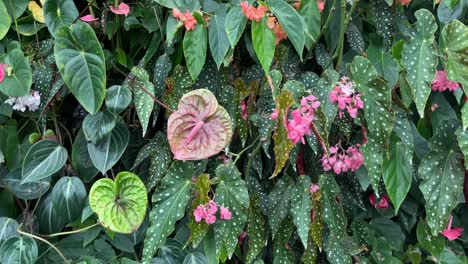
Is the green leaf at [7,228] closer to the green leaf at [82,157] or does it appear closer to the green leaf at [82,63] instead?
the green leaf at [82,157]

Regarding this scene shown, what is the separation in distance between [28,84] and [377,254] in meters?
0.90

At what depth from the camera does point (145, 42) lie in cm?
127

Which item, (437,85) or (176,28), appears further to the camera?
(437,85)

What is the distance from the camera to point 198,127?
1.08 metres

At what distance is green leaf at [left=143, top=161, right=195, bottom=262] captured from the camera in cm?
114

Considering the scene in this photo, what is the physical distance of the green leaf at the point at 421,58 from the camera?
1.10 metres

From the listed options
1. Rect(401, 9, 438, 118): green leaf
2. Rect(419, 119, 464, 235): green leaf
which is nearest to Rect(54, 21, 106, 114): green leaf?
Rect(401, 9, 438, 118): green leaf

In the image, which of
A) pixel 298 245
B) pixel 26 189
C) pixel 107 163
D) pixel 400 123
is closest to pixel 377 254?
pixel 298 245

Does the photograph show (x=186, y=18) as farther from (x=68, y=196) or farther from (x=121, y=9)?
(x=68, y=196)

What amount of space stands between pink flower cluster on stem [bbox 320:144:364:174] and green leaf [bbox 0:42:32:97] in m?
0.63

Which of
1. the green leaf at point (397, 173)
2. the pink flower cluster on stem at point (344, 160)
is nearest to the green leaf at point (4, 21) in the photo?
the pink flower cluster on stem at point (344, 160)

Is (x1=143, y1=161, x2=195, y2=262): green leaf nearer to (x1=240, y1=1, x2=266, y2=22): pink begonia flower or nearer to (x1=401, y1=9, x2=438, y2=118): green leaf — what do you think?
(x1=240, y1=1, x2=266, y2=22): pink begonia flower

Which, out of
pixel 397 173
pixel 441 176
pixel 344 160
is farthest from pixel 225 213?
pixel 441 176

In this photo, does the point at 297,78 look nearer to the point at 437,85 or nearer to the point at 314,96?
the point at 314,96
